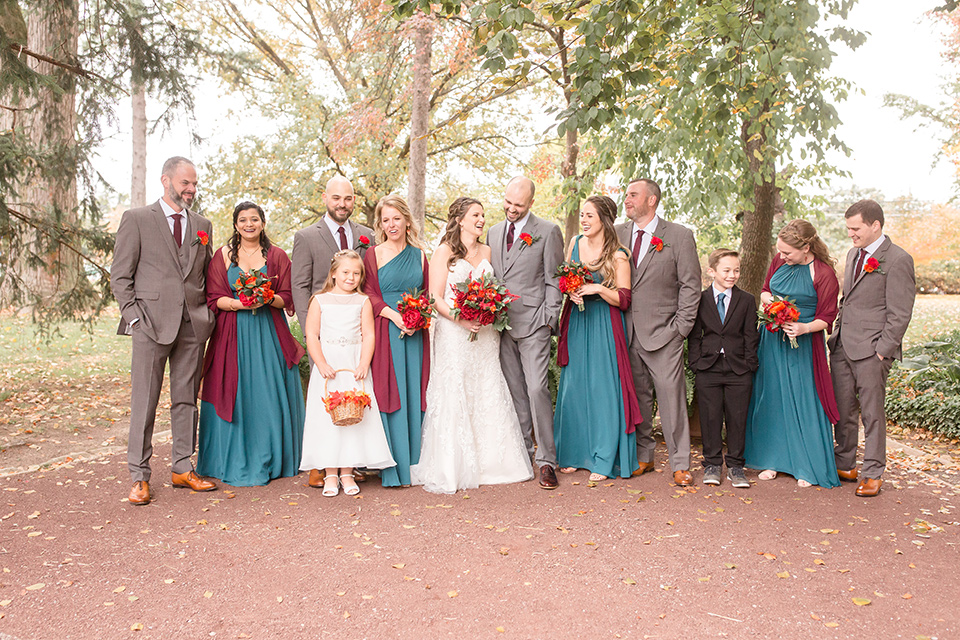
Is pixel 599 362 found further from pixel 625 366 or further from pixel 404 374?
pixel 404 374

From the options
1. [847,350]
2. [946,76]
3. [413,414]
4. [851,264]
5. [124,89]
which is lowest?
[413,414]

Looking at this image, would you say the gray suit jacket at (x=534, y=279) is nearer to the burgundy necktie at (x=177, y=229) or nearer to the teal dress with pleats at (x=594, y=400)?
the teal dress with pleats at (x=594, y=400)

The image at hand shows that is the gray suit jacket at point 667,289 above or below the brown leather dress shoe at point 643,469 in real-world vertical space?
above

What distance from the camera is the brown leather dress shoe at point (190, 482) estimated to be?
5.91 m

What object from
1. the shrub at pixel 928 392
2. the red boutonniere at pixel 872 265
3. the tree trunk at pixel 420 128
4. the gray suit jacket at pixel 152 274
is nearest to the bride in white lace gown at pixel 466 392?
the gray suit jacket at pixel 152 274

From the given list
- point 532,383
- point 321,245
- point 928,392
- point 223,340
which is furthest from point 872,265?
point 223,340

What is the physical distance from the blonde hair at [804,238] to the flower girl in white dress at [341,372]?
3.41 m

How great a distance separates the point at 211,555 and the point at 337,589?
993 millimetres

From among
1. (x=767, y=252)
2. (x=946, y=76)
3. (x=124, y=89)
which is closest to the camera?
(x=124, y=89)

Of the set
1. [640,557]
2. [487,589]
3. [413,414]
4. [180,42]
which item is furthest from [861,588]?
[180,42]

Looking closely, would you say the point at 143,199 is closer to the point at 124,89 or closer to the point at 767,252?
the point at 124,89

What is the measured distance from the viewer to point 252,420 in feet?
20.4

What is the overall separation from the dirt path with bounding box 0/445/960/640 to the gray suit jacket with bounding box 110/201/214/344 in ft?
4.48

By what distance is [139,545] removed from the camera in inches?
185
